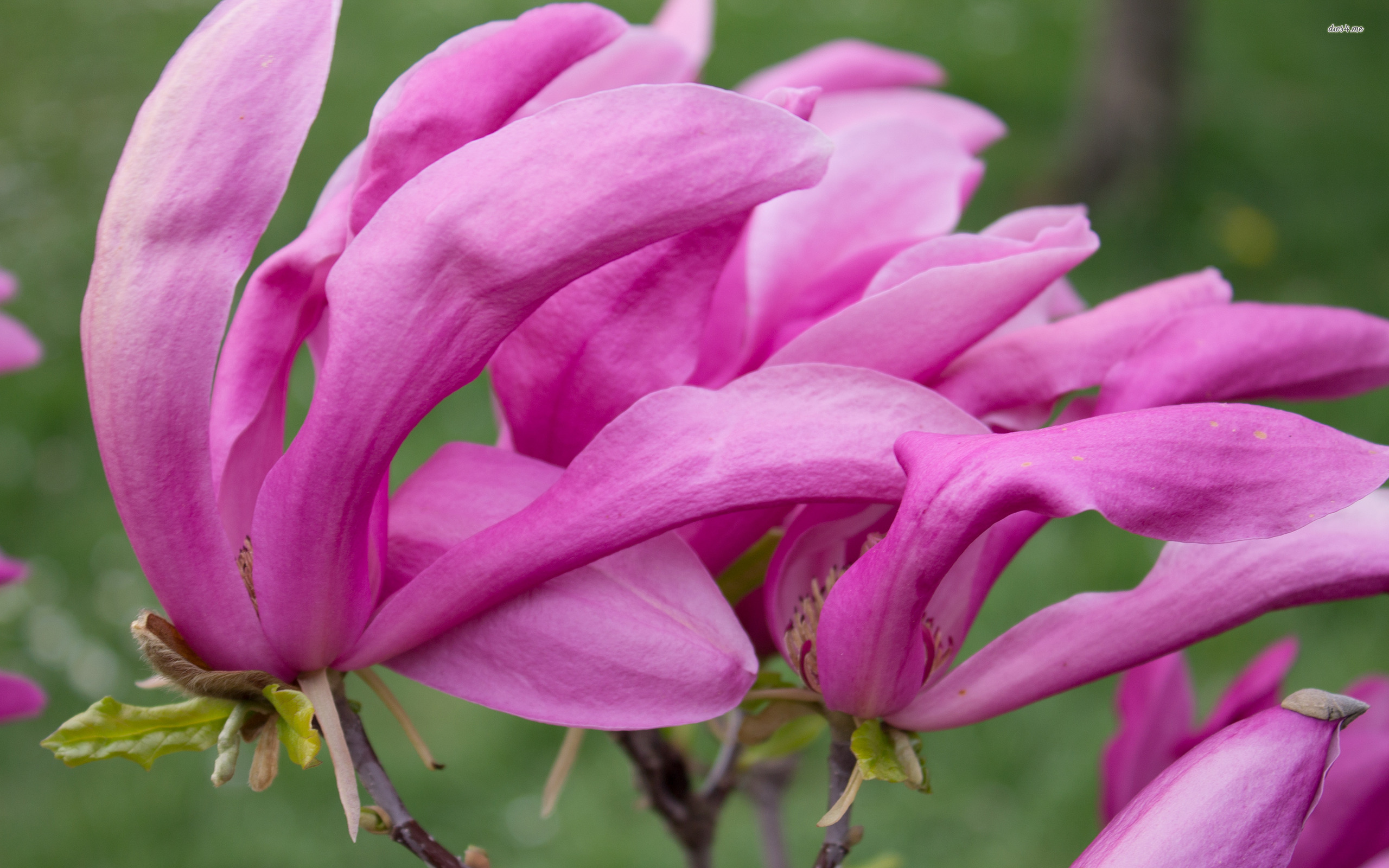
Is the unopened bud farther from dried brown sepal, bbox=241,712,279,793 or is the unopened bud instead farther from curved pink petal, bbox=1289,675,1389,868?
dried brown sepal, bbox=241,712,279,793

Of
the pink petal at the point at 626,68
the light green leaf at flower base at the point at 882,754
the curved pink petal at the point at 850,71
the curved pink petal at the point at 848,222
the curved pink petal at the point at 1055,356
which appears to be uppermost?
the pink petal at the point at 626,68

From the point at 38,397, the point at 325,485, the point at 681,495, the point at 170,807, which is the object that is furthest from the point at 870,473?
the point at 38,397

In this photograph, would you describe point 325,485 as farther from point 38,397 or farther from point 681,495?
point 38,397

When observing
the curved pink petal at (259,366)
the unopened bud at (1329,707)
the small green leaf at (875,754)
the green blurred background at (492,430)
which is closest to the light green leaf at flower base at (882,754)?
the small green leaf at (875,754)

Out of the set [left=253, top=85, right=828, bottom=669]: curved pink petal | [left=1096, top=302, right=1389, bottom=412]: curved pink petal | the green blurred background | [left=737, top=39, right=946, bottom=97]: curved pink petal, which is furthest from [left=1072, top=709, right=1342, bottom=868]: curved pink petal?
the green blurred background

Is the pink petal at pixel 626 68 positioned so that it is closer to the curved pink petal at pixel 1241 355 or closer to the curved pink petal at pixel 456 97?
the curved pink petal at pixel 456 97

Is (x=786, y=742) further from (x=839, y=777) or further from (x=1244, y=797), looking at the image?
(x=1244, y=797)
